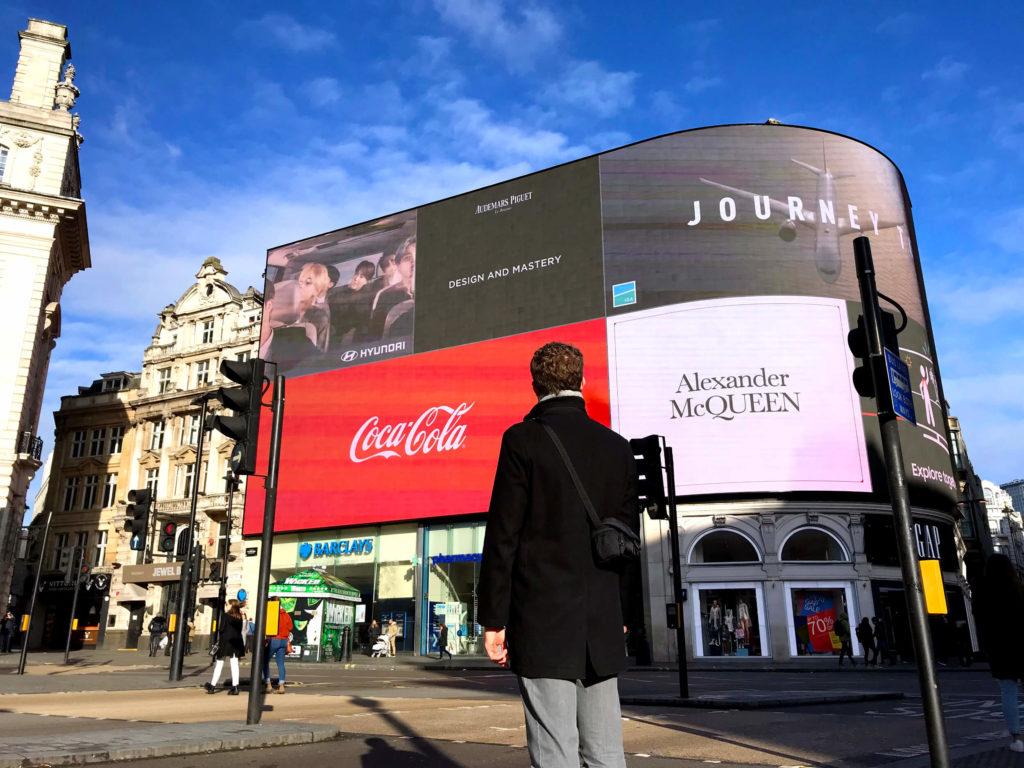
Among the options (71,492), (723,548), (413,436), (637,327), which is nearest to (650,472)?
(723,548)

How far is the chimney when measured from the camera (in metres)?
39.7

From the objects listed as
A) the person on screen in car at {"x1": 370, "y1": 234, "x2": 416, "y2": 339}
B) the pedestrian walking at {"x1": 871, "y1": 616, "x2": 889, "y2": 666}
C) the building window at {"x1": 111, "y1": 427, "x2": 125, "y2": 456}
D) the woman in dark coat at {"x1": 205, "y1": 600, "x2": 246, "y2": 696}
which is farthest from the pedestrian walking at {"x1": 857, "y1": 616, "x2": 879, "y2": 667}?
the building window at {"x1": 111, "y1": 427, "x2": 125, "y2": 456}

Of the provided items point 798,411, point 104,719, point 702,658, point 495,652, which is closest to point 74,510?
point 702,658

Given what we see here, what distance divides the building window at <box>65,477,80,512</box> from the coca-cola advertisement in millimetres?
15153

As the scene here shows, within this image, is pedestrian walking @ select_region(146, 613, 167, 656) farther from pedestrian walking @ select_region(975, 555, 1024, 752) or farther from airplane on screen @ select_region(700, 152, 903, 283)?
pedestrian walking @ select_region(975, 555, 1024, 752)

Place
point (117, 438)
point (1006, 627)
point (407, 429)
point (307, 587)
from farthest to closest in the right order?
1. point (117, 438)
2. point (407, 429)
3. point (307, 587)
4. point (1006, 627)

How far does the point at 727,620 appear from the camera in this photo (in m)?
33.5

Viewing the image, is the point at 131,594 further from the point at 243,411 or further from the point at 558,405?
the point at 558,405

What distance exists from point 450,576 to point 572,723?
3621 centimetres

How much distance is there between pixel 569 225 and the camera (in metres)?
39.4

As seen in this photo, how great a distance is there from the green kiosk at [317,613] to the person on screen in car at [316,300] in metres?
17.1

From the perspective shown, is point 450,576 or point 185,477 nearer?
point 450,576

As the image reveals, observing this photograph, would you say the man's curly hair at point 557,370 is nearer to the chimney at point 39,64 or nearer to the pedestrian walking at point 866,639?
the pedestrian walking at point 866,639

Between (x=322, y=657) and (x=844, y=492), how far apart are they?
2152cm
